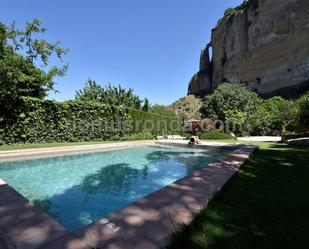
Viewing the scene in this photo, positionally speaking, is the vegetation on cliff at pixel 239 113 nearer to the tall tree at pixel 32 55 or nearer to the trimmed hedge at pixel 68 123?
the trimmed hedge at pixel 68 123

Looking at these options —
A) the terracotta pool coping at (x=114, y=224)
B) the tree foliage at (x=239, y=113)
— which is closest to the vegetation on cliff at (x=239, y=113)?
the tree foliage at (x=239, y=113)

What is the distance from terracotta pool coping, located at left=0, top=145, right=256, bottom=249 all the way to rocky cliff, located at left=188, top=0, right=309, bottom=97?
41475 millimetres

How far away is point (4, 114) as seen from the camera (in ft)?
33.6

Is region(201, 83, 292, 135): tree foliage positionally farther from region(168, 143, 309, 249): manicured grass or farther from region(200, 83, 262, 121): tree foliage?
region(168, 143, 309, 249): manicured grass

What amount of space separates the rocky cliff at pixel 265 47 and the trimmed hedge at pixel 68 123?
34.4 meters

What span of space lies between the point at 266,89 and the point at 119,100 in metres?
32.0

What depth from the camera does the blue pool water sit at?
3902 mm

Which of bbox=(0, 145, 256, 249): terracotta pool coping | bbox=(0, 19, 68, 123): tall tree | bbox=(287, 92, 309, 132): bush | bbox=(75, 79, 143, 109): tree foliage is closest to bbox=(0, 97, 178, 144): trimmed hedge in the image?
bbox=(0, 19, 68, 123): tall tree

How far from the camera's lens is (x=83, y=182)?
577 cm

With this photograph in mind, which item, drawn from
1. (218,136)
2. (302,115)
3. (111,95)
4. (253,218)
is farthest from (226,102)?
(253,218)

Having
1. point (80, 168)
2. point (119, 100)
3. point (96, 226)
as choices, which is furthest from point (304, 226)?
point (119, 100)

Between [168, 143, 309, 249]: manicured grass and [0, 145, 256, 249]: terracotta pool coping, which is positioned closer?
[0, 145, 256, 249]: terracotta pool coping

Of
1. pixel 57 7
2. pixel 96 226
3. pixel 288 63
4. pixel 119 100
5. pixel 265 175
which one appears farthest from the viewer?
pixel 288 63

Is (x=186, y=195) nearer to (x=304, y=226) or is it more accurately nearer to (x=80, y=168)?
(x=304, y=226)
